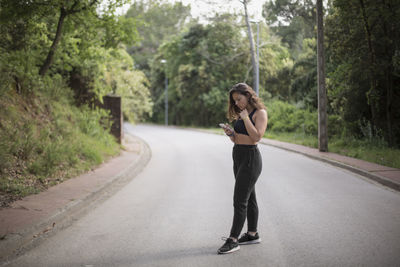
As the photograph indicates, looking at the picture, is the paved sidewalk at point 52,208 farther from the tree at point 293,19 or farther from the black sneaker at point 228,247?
the tree at point 293,19

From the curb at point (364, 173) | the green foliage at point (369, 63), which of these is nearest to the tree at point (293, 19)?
the green foliage at point (369, 63)

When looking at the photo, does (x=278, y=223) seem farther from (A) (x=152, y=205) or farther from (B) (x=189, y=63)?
(B) (x=189, y=63)

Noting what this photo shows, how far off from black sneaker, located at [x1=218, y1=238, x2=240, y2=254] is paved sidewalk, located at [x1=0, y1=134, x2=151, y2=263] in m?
2.39

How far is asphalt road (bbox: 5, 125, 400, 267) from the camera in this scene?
409 cm

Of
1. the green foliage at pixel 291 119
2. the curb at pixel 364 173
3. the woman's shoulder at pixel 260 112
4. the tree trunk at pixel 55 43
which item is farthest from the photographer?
the green foliage at pixel 291 119

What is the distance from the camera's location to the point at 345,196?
720cm

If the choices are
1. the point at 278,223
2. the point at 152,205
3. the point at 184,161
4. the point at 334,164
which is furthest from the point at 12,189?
the point at 334,164

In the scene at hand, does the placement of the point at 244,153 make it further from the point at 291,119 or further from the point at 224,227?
the point at 291,119

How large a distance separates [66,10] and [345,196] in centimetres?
890

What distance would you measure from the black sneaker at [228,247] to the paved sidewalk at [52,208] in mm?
2392

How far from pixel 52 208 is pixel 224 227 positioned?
2.76m

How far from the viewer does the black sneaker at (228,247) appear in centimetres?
421

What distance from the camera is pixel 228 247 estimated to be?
4238 mm

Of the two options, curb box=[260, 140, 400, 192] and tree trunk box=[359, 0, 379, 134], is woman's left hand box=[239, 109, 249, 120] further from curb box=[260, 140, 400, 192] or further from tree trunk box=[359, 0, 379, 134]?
tree trunk box=[359, 0, 379, 134]
